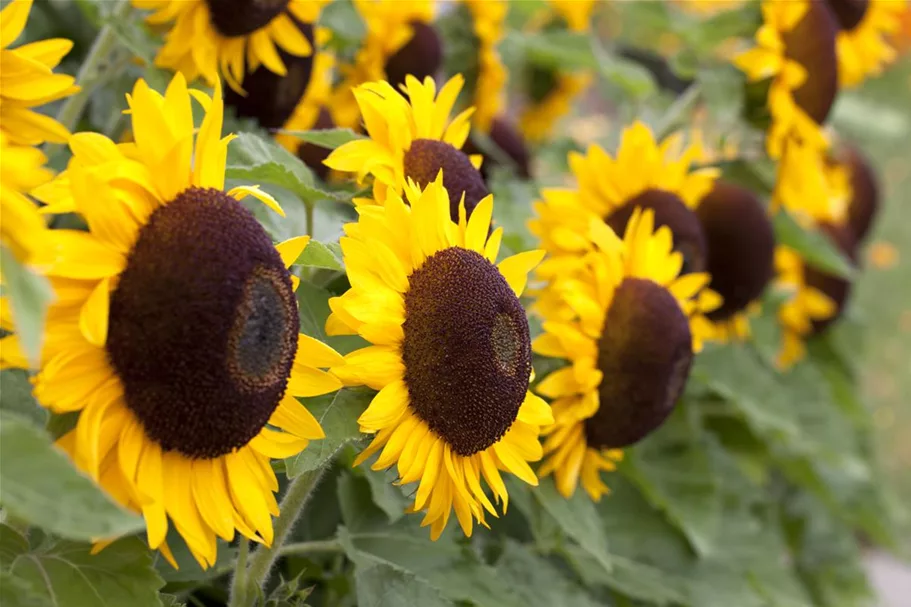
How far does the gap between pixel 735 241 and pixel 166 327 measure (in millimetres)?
910

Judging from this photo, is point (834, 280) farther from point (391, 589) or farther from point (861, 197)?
point (391, 589)

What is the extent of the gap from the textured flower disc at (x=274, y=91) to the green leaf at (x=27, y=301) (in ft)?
1.74

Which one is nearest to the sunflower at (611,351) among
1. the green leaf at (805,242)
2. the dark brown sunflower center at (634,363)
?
the dark brown sunflower center at (634,363)

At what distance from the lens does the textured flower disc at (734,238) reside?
4.00 ft

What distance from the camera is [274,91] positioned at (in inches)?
34.8

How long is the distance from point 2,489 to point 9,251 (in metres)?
0.10

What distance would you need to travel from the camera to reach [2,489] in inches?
15.4

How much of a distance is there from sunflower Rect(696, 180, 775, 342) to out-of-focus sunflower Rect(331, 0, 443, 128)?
397 millimetres

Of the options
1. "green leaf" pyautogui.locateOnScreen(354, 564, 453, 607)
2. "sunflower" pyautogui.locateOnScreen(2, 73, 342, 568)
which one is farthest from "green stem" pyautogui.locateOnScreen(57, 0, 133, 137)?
"green leaf" pyautogui.locateOnScreen(354, 564, 453, 607)

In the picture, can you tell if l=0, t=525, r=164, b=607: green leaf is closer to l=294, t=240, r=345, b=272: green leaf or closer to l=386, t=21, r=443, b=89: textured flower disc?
l=294, t=240, r=345, b=272: green leaf

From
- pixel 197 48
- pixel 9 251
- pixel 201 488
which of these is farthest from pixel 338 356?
pixel 197 48

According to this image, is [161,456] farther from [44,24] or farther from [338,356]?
[44,24]

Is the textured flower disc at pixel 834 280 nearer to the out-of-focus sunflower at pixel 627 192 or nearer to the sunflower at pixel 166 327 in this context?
the out-of-focus sunflower at pixel 627 192

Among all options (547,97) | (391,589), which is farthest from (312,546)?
(547,97)
